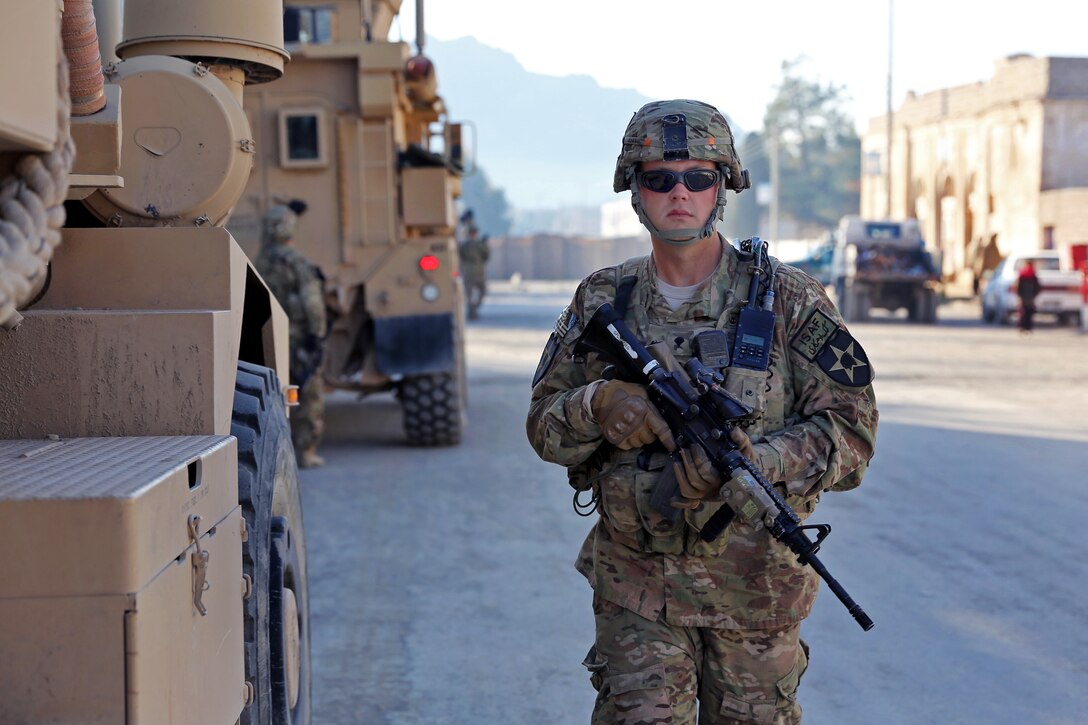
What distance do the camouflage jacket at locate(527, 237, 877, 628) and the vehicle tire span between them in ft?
2.16

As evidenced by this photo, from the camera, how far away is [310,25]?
31.8 ft

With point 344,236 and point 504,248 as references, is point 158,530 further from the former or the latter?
point 504,248

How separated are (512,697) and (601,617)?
167cm

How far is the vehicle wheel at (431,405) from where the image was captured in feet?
31.9

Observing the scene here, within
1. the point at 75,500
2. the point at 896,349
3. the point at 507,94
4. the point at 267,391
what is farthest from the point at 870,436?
the point at 507,94

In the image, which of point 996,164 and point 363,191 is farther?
point 996,164

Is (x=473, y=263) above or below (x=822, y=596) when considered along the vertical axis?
above

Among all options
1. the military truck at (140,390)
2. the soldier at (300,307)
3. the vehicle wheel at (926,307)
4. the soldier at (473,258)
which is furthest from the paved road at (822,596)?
the vehicle wheel at (926,307)

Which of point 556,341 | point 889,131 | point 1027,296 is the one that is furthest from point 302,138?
point 889,131

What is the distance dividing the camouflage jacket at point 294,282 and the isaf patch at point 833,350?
607 centimetres

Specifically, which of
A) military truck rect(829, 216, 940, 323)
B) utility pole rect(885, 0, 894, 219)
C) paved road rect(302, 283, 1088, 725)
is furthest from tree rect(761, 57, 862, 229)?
paved road rect(302, 283, 1088, 725)

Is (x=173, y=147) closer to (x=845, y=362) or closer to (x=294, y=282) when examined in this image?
(x=845, y=362)

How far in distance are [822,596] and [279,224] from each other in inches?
172

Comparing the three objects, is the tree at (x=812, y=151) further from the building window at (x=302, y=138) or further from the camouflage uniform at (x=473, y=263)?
the building window at (x=302, y=138)
